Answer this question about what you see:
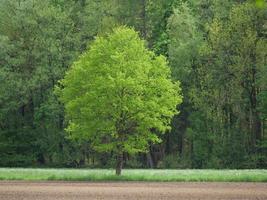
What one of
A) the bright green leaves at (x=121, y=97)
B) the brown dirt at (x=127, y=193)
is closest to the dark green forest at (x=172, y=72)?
the bright green leaves at (x=121, y=97)

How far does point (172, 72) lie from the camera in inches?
3002

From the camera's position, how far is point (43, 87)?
7844 cm

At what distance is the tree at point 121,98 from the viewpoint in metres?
47.8

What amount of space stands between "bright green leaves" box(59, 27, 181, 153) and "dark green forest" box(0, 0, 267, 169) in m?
22.3

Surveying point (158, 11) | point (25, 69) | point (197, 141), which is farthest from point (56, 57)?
point (197, 141)

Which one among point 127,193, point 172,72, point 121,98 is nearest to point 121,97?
point 121,98

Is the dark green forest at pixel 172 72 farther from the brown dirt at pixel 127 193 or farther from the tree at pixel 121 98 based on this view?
the brown dirt at pixel 127 193

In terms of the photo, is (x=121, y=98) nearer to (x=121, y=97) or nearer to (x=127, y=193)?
(x=121, y=97)

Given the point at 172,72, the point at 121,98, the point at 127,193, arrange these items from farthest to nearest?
the point at 172,72, the point at 121,98, the point at 127,193

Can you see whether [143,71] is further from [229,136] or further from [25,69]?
[25,69]

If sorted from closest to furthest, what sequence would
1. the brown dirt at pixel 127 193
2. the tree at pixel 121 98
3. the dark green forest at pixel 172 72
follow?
1. the brown dirt at pixel 127 193
2. the tree at pixel 121 98
3. the dark green forest at pixel 172 72

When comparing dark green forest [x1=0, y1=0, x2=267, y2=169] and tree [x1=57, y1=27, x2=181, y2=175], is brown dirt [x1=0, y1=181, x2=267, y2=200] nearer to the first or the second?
tree [x1=57, y1=27, x2=181, y2=175]

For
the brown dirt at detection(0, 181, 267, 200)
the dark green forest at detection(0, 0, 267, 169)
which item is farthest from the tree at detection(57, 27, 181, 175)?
the dark green forest at detection(0, 0, 267, 169)

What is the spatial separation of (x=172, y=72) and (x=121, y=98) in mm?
28863
